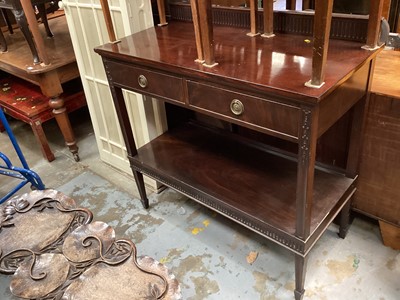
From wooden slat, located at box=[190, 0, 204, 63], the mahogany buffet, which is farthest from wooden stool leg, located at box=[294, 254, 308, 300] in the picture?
wooden slat, located at box=[190, 0, 204, 63]

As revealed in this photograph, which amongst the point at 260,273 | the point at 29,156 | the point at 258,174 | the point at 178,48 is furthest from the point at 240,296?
the point at 29,156

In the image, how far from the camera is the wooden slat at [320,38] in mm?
982

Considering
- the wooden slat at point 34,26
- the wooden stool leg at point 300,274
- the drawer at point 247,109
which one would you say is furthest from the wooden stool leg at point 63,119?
the wooden stool leg at point 300,274

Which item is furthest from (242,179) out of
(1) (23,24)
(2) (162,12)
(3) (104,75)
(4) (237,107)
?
(1) (23,24)

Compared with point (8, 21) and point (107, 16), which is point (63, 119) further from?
point (8, 21)

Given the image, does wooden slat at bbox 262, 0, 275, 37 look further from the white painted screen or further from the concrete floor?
the concrete floor

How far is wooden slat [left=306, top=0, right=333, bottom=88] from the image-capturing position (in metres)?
0.98

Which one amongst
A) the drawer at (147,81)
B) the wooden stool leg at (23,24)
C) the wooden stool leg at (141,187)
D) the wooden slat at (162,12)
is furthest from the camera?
the wooden stool leg at (23,24)

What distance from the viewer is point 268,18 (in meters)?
1.49

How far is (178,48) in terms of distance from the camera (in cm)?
152

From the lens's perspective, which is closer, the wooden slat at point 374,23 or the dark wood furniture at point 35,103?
the wooden slat at point 374,23

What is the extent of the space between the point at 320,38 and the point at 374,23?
1.15 ft

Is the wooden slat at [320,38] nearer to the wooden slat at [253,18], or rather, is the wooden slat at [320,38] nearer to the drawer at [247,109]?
the drawer at [247,109]

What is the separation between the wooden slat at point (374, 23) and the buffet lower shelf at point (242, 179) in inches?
23.4
